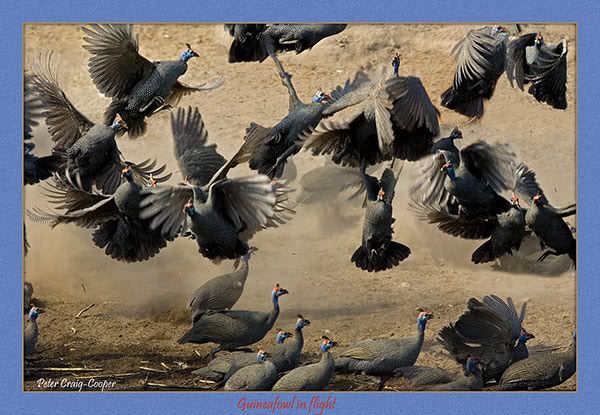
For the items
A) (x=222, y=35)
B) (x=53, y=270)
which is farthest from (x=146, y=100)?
(x=53, y=270)

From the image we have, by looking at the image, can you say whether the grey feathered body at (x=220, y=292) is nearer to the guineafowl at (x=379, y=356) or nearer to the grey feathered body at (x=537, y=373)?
the guineafowl at (x=379, y=356)

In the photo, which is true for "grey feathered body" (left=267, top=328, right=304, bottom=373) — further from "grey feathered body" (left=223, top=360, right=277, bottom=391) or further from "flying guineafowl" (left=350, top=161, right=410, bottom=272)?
"flying guineafowl" (left=350, top=161, right=410, bottom=272)

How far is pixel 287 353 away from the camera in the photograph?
822 centimetres

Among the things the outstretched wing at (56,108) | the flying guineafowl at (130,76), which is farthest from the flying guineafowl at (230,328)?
the outstretched wing at (56,108)

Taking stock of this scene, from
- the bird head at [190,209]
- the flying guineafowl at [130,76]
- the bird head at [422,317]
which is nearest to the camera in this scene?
the bird head at [190,209]

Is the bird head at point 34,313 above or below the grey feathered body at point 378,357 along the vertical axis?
above

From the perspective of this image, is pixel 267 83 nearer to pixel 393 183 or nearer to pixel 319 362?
pixel 393 183

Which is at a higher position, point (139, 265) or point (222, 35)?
point (222, 35)

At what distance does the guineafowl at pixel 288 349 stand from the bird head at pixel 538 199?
1.50 metres

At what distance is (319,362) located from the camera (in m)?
8.21

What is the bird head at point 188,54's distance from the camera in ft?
27.0

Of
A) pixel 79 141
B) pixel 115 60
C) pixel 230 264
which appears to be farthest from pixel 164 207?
pixel 115 60

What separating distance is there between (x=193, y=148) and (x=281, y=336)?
3.91 ft

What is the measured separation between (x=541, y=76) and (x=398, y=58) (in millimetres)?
852
